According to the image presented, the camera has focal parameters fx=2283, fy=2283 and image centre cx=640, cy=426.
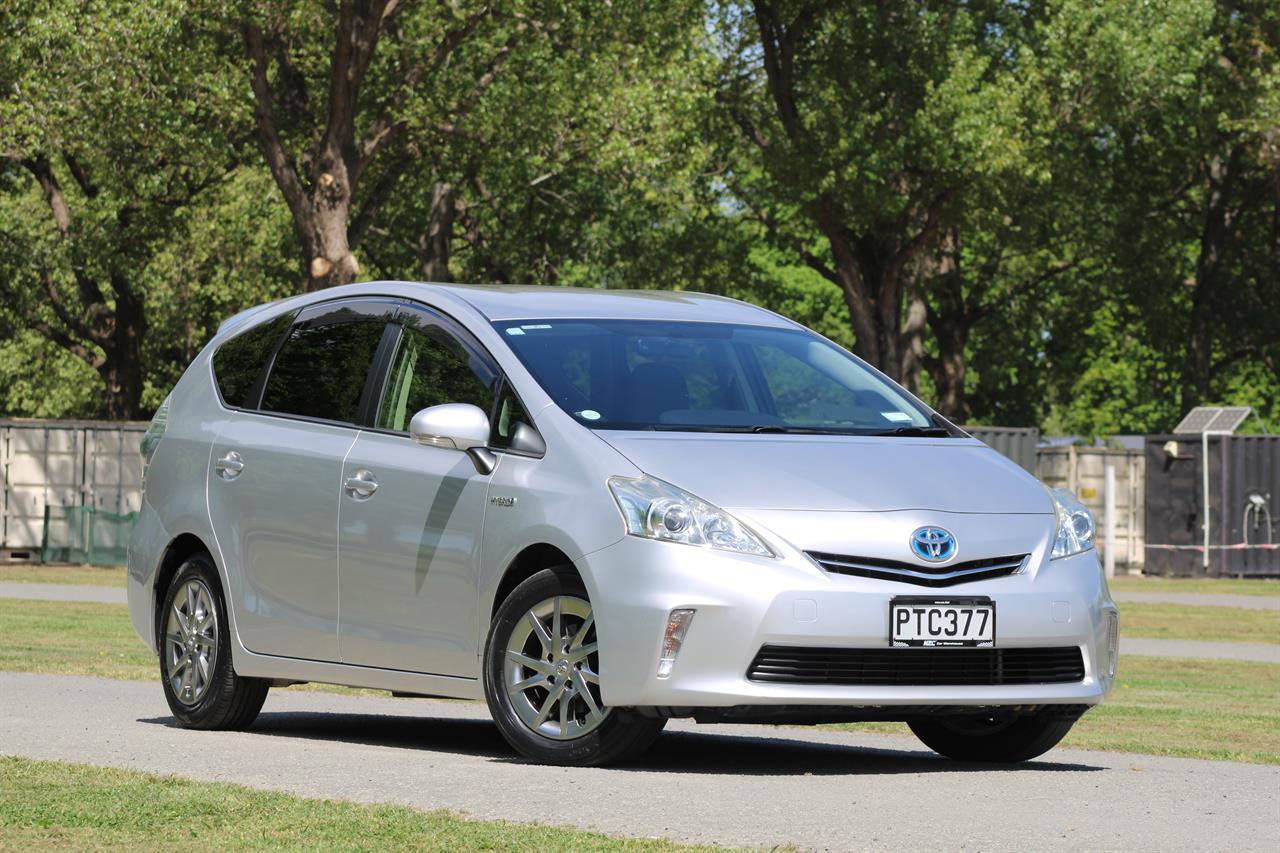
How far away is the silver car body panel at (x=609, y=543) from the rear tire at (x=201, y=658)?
16 centimetres

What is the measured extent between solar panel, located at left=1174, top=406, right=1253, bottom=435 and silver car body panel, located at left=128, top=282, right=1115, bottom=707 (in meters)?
32.1

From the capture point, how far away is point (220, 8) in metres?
32.1

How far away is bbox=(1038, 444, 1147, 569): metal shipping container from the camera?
138ft

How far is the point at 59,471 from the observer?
3894cm

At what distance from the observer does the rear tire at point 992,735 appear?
876 centimetres

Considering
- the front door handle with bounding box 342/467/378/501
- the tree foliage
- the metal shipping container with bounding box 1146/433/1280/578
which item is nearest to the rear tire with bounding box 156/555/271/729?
the front door handle with bounding box 342/467/378/501

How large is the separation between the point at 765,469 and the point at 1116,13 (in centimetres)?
3361

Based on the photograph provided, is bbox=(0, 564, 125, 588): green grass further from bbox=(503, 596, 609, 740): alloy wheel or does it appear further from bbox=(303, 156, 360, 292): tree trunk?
bbox=(503, 596, 609, 740): alloy wheel

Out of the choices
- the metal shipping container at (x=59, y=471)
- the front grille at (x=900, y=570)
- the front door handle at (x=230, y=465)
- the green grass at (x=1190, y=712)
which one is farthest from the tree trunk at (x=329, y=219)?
the front grille at (x=900, y=570)

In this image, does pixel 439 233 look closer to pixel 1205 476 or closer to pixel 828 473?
pixel 1205 476

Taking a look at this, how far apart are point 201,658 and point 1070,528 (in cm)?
397

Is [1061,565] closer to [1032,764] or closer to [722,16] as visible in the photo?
[1032,764]

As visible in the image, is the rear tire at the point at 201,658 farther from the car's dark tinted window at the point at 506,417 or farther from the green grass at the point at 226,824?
the green grass at the point at 226,824

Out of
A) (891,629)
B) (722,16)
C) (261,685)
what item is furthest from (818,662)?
(722,16)
